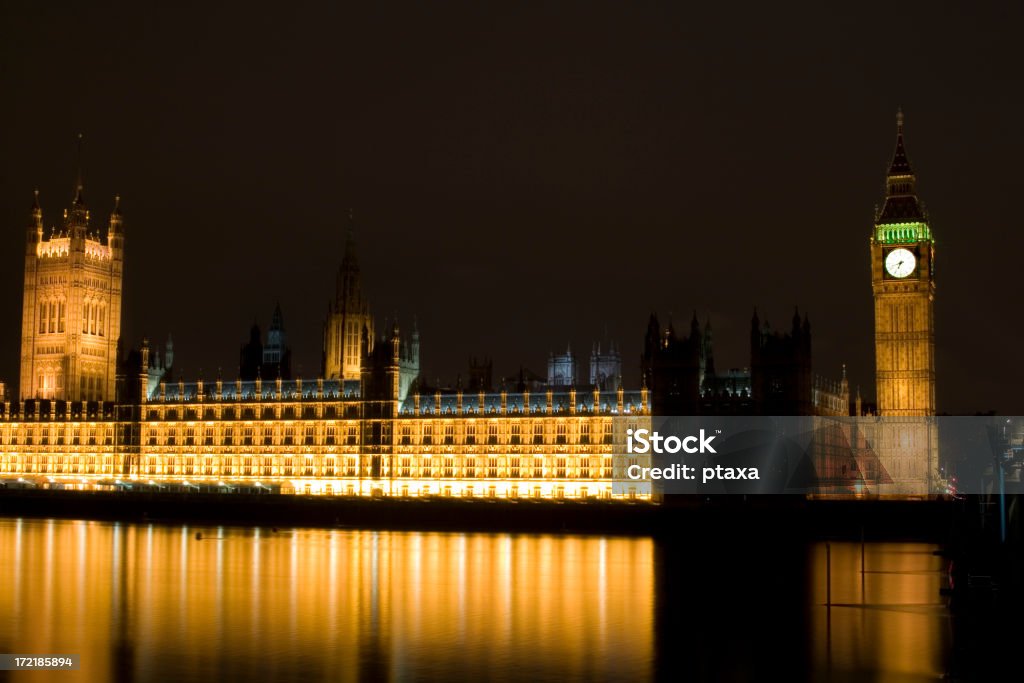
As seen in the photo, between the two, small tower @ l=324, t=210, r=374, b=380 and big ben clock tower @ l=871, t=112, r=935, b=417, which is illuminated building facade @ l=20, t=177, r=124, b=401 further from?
big ben clock tower @ l=871, t=112, r=935, b=417

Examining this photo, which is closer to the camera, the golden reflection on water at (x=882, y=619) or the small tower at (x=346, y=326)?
the golden reflection on water at (x=882, y=619)

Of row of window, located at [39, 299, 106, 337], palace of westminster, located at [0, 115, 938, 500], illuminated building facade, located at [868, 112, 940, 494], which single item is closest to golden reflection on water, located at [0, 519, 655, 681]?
palace of westminster, located at [0, 115, 938, 500]

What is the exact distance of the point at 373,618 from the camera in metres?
40.9

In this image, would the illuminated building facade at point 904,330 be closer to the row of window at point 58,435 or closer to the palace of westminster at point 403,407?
the palace of westminster at point 403,407

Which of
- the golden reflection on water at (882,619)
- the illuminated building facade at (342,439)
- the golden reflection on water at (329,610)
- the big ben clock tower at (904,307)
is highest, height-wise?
the big ben clock tower at (904,307)

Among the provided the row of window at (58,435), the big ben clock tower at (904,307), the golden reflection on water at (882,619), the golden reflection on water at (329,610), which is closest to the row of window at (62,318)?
the row of window at (58,435)

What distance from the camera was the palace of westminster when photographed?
299 ft

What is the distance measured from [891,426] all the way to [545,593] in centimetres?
5803

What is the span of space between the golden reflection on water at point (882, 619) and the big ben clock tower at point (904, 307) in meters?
41.2

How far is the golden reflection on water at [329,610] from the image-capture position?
33.3 m

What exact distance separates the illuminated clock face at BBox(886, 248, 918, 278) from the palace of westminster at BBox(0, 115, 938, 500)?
4.1 inches

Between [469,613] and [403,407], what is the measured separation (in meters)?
57.4

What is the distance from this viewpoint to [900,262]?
336ft

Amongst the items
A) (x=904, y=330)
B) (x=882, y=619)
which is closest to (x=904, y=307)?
(x=904, y=330)
